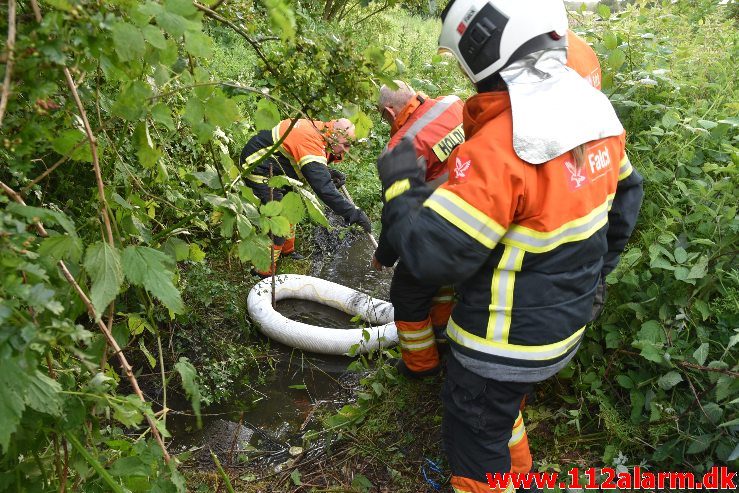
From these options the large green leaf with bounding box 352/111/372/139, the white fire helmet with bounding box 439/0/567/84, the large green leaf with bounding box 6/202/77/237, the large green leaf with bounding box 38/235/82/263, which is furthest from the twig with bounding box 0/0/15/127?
the white fire helmet with bounding box 439/0/567/84

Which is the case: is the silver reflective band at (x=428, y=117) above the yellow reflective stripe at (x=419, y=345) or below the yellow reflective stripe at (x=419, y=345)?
above

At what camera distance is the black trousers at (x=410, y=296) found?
10.1ft

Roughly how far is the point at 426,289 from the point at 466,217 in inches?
53.1

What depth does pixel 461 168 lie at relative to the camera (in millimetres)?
1803

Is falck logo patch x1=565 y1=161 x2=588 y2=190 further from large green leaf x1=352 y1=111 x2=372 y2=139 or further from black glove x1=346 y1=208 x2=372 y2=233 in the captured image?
black glove x1=346 y1=208 x2=372 y2=233

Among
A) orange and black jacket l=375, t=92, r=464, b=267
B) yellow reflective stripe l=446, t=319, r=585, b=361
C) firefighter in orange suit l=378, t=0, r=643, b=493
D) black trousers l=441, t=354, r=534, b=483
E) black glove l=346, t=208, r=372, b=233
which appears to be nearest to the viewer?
firefighter in orange suit l=378, t=0, r=643, b=493

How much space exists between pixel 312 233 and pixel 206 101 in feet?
14.8

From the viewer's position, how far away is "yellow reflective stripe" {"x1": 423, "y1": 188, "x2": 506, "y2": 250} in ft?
5.79

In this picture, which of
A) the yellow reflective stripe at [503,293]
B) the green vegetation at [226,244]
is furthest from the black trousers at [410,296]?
the yellow reflective stripe at [503,293]

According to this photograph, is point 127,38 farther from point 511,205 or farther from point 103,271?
point 511,205

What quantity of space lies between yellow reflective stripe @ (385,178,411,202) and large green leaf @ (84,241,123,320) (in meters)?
0.94

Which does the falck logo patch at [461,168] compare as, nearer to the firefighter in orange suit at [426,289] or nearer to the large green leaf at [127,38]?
the large green leaf at [127,38]

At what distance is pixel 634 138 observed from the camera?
130 inches

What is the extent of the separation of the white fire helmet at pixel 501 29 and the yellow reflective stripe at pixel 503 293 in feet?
2.07
